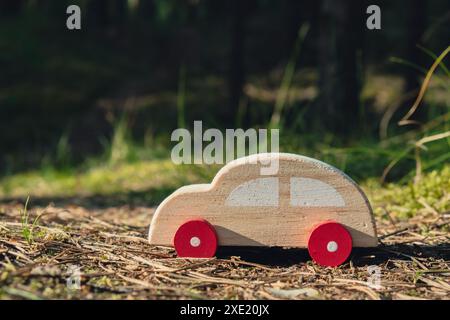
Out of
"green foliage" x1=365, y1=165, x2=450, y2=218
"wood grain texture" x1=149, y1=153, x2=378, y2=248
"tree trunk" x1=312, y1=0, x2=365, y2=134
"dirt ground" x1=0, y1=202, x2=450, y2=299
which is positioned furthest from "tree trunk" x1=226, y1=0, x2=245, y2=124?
"wood grain texture" x1=149, y1=153, x2=378, y2=248

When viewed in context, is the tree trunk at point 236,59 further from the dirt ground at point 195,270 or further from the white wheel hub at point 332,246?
the white wheel hub at point 332,246

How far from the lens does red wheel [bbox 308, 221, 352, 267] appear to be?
2412 mm

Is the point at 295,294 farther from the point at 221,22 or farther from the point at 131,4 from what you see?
the point at 221,22

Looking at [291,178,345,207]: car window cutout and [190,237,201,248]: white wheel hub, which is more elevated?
[291,178,345,207]: car window cutout

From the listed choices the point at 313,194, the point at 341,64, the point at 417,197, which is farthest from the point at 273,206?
the point at 341,64

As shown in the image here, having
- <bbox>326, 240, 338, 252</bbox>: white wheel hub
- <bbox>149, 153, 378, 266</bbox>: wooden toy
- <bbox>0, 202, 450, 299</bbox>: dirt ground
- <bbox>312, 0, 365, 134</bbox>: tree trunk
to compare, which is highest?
<bbox>312, 0, 365, 134</bbox>: tree trunk

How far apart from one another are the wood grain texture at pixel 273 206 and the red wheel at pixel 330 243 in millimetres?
29

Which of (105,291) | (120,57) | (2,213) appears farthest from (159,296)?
(120,57)

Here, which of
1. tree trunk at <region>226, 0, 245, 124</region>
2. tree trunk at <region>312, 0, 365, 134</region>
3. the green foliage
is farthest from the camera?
tree trunk at <region>226, 0, 245, 124</region>

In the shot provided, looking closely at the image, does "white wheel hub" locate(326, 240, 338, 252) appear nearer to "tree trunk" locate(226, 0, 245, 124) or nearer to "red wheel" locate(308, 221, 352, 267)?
"red wheel" locate(308, 221, 352, 267)

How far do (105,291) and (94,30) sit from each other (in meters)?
9.55

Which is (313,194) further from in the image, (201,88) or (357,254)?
(201,88)

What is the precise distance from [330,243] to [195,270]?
0.50m

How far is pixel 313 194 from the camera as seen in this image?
242 centimetres
